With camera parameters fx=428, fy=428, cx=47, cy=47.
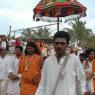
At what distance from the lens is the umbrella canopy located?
1579cm

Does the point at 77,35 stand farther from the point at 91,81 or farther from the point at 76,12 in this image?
the point at 91,81

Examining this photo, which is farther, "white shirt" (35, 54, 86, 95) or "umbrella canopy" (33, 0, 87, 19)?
"umbrella canopy" (33, 0, 87, 19)

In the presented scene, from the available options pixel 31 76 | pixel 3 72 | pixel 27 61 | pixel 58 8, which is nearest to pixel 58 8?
pixel 58 8

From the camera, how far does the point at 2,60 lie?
13023mm

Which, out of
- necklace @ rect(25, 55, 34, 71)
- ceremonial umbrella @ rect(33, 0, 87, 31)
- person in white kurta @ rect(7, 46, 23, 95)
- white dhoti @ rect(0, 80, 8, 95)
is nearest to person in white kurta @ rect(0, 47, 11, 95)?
white dhoti @ rect(0, 80, 8, 95)

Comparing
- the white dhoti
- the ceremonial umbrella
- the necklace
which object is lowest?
the white dhoti

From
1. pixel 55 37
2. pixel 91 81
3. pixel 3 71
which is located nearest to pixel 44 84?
pixel 55 37

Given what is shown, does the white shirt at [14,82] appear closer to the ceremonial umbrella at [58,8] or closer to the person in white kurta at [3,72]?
the person in white kurta at [3,72]

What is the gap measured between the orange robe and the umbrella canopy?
21.4ft

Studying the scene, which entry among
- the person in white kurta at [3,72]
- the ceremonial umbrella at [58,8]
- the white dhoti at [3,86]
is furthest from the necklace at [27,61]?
the ceremonial umbrella at [58,8]

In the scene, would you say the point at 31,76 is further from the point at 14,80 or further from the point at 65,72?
the point at 65,72

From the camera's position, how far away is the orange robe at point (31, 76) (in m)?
9.21

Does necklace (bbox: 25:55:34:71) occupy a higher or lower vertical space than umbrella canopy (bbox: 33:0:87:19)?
lower

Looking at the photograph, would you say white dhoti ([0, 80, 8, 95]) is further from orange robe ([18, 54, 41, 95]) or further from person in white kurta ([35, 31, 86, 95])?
person in white kurta ([35, 31, 86, 95])
